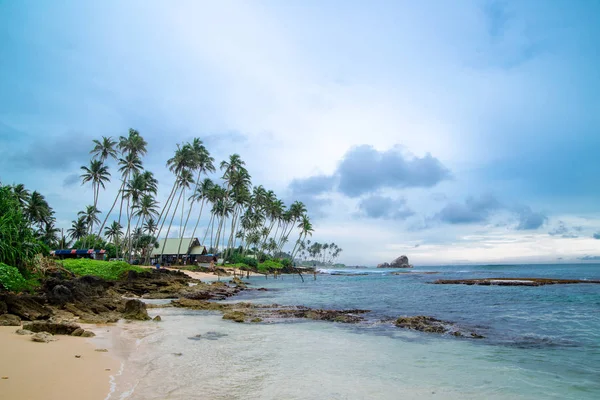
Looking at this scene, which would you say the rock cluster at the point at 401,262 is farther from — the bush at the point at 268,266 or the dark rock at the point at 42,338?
the dark rock at the point at 42,338

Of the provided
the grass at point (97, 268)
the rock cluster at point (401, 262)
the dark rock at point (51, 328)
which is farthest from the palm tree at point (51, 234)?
the rock cluster at point (401, 262)

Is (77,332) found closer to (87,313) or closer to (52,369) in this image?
(52,369)

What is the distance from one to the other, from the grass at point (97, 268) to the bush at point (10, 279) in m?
15.3

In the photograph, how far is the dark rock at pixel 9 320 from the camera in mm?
8900

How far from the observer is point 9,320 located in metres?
9.05

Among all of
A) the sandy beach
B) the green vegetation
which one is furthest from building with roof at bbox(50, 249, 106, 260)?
the sandy beach

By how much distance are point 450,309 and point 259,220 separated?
6631 centimetres

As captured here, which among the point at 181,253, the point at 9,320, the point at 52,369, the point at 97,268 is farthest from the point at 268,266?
the point at 52,369

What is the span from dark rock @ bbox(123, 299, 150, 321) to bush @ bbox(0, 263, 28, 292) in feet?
11.9

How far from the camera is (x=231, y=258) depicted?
7588 centimetres

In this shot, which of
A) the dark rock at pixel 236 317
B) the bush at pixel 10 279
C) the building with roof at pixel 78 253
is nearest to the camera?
the bush at pixel 10 279

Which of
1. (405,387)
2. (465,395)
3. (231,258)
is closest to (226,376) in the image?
(405,387)

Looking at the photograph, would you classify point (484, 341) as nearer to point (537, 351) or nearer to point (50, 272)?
point (537, 351)

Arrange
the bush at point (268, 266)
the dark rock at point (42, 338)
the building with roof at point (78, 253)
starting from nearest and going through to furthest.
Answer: the dark rock at point (42, 338) < the building with roof at point (78, 253) < the bush at point (268, 266)
